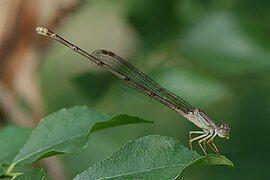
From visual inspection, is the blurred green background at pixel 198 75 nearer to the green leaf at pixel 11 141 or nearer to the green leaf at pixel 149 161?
the green leaf at pixel 11 141

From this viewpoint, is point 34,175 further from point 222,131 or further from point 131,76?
point 131,76

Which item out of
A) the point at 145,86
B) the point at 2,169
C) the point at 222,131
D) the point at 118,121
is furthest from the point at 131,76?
the point at 2,169

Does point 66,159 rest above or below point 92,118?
below

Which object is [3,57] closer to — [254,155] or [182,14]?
[182,14]

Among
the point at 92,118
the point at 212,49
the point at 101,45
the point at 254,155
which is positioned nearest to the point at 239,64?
the point at 212,49

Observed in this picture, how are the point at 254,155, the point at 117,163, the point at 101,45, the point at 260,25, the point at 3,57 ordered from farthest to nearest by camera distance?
the point at 101,45 < the point at 254,155 < the point at 260,25 < the point at 3,57 < the point at 117,163

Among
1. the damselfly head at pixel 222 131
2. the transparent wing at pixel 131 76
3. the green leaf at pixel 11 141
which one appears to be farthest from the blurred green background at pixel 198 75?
the green leaf at pixel 11 141
